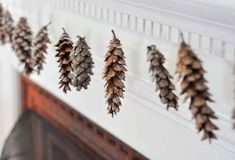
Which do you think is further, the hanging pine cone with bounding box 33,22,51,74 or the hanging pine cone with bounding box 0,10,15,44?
the hanging pine cone with bounding box 0,10,15,44

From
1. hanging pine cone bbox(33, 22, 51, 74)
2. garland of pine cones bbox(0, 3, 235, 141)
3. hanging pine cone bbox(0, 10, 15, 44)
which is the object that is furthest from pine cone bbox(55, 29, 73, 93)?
hanging pine cone bbox(0, 10, 15, 44)

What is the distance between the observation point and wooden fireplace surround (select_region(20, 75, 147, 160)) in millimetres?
787

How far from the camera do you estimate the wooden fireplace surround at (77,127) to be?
79 centimetres

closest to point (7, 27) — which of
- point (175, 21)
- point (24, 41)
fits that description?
point (24, 41)

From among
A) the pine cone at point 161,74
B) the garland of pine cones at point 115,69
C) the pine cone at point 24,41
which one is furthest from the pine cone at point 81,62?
the pine cone at point 24,41

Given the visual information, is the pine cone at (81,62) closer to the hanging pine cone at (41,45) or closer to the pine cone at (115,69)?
the pine cone at (115,69)

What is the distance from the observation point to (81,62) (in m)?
0.66

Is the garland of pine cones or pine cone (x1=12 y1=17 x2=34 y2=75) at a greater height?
the garland of pine cones

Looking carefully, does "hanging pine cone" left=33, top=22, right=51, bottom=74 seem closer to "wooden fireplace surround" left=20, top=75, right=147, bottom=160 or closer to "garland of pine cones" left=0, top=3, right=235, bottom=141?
"garland of pine cones" left=0, top=3, right=235, bottom=141

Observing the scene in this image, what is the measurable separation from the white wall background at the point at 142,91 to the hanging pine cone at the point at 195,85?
0.07ft

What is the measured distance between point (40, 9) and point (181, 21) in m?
0.41

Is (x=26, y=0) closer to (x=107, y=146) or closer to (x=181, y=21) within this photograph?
(x=107, y=146)

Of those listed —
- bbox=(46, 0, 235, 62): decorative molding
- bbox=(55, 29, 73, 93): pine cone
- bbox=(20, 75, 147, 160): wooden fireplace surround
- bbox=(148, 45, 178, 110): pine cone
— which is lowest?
bbox=(20, 75, 147, 160): wooden fireplace surround

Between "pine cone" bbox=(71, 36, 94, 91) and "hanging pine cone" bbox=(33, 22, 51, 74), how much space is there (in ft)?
0.58
